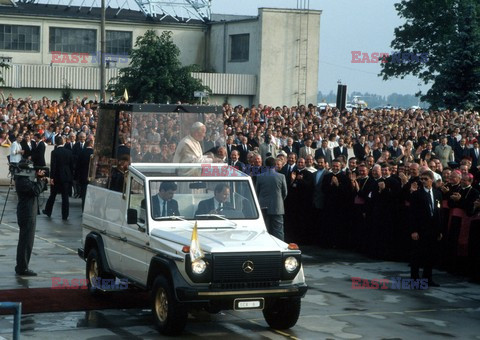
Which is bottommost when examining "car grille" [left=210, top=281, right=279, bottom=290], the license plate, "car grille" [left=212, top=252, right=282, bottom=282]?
the license plate

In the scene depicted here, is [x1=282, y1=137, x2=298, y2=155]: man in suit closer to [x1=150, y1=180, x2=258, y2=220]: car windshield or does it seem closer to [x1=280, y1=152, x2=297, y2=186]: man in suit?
[x1=280, y1=152, x2=297, y2=186]: man in suit

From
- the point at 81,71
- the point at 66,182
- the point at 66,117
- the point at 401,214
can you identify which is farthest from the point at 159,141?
the point at 81,71

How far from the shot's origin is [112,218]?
13.2 metres

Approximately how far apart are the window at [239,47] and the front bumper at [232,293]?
49.4m

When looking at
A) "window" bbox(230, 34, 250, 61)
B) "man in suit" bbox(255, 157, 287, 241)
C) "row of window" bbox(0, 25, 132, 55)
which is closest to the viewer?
"man in suit" bbox(255, 157, 287, 241)

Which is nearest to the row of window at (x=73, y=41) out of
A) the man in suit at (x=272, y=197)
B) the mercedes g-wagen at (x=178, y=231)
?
the man in suit at (x=272, y=197)

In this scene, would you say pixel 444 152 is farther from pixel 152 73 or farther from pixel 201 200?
pixel 201 200

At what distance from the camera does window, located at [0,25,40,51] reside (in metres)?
57.3

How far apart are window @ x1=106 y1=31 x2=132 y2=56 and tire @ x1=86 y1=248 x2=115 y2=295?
4739cm

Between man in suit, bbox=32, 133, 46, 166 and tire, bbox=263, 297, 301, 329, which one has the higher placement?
man in suit, bbox=32, 133, 46, 166

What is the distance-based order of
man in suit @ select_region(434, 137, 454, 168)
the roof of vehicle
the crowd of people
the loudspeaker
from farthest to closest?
the loudspeaker < man in suit @ select_region(434, 137, 454, 168) < the crowd of people < the roof of vehicle

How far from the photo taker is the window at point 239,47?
60.3 m

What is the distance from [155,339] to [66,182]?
12.8 m

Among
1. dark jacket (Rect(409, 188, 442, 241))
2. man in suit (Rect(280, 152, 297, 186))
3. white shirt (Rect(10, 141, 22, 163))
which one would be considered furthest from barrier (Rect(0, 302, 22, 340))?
white shirt (Rect(10, 141, 22, 163))
